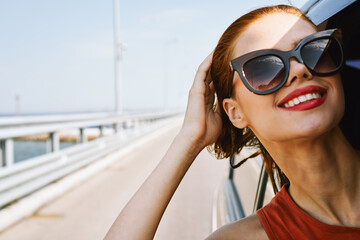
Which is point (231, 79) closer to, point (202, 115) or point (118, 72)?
point (202, 115)

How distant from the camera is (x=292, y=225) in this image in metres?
1.57

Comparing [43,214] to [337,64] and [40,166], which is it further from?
[337,64]

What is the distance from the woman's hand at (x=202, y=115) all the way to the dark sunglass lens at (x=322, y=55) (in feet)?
2.33

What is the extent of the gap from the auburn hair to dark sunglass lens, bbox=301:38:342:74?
239mm

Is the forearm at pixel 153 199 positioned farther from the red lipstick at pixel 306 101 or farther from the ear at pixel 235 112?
the red lipstick at pixel 306 101

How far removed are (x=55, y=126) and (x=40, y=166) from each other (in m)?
0.90

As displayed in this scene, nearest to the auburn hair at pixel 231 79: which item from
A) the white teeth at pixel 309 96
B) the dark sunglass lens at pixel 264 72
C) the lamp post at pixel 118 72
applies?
the dark sunglass lens at pixel 264 72

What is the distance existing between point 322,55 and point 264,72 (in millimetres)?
245

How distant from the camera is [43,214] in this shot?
229 inches

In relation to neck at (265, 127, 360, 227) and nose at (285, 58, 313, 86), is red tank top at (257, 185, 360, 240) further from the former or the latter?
nose at (285, 58, 313, 86)

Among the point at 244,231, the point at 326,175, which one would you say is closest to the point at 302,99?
the point at 326,175

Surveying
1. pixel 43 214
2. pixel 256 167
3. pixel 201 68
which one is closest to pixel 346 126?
pixel 201 68

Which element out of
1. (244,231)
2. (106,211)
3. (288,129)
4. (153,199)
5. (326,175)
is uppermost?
(288,129)

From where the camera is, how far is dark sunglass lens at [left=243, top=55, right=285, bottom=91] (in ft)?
5.17
